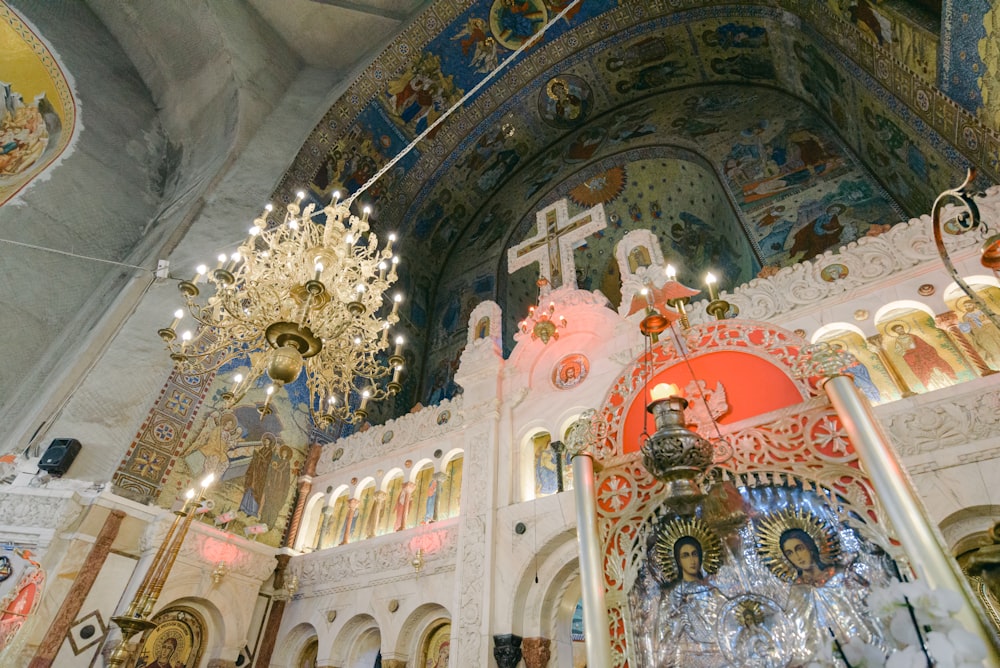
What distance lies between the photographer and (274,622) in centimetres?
848

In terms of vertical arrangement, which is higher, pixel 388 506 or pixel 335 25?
pixel 335 25

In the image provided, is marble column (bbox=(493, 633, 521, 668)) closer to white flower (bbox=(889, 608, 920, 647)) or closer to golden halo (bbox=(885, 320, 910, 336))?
white flower (bbox=(889, 608, 920, 647))

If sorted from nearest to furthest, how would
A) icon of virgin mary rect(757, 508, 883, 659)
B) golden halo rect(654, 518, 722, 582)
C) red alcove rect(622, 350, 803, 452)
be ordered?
icon of virgin mary rect(757, 508, 883, 659)
golden halo rect(654, 518, 722, 582)
red alcove rect(622, 350, 803, 452)

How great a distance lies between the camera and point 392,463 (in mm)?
9141

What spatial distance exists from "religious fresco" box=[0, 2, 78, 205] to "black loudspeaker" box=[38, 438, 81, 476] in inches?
216

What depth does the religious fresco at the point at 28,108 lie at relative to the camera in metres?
9.87

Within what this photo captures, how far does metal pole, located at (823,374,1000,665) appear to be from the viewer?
94.2 inches

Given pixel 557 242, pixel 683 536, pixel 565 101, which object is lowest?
pixel 683 536

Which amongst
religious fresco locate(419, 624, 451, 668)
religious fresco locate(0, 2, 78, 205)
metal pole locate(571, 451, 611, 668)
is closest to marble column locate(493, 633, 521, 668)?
religious fresco locate(419, 624, 451, 668)

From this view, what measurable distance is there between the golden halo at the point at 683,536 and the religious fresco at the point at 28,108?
1226 centimetres

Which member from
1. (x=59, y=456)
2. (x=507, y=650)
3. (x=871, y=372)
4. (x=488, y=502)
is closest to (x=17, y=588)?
(x=59, y=456)

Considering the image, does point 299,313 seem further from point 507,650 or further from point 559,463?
point 507,650

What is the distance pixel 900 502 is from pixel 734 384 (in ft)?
5.16

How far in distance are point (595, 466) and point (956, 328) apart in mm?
4191
